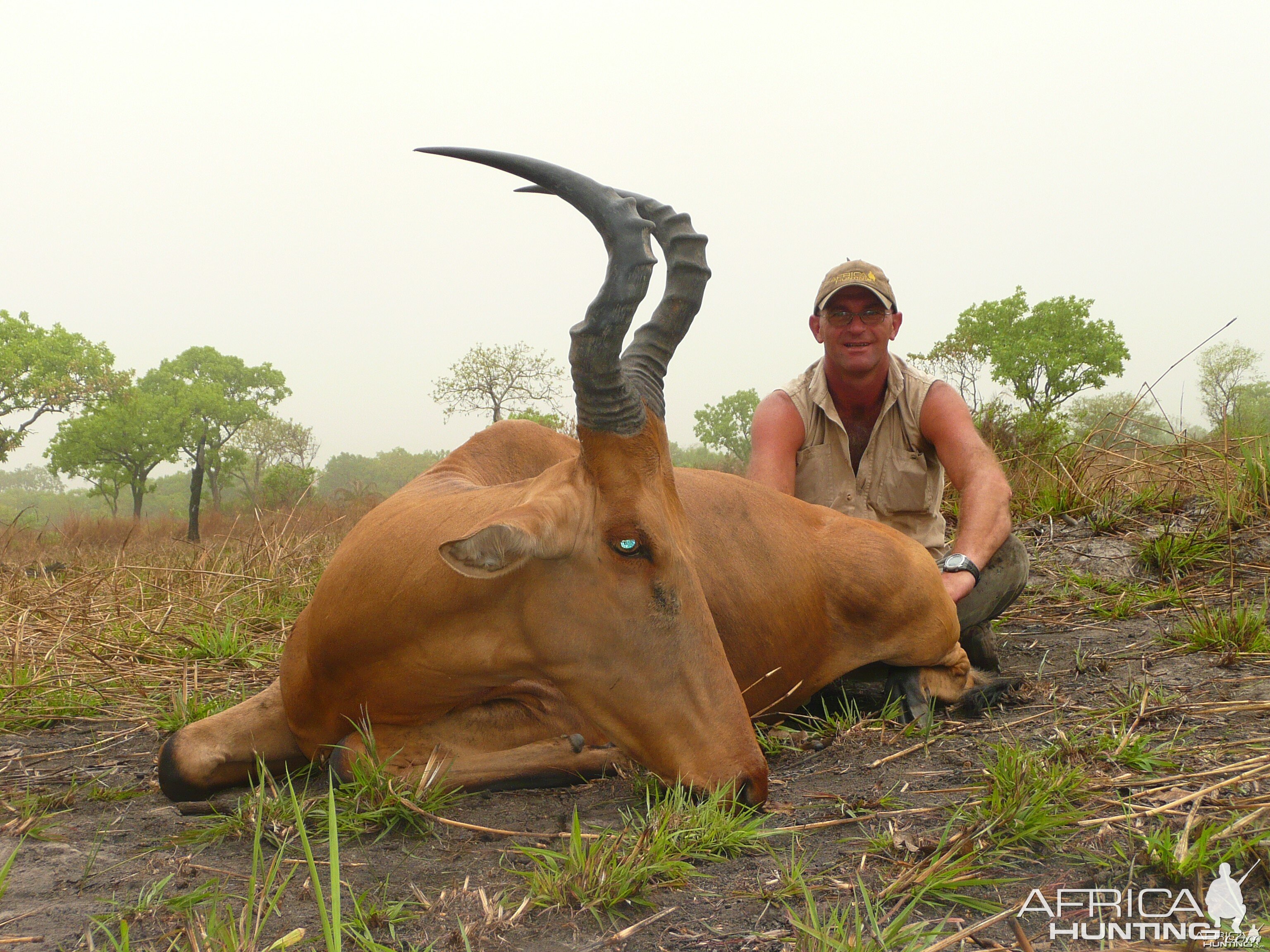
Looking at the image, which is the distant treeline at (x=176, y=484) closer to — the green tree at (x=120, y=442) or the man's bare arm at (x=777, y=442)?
the green tree at (x=120, y=442)

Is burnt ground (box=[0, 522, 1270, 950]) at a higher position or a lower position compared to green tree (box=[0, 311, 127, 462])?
lower

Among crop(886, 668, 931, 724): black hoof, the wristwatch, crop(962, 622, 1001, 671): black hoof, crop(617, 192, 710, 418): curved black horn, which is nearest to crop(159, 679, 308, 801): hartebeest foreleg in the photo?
crop(617, 192, 710, 418): curved black horn

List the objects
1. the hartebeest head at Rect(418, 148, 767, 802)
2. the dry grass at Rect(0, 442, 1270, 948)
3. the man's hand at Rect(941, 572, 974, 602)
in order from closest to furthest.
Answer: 1. the dry grass at Rect(0, 442, 1270, 948)
2. the hartebeest head at Rect(418, 148, 767, 802)
3. the man's hand at Rect(941, 572, 974, 602)

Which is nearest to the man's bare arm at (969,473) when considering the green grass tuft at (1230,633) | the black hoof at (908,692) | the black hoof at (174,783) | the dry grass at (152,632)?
the black hoof at (908,692)

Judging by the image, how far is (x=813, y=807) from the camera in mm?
2824

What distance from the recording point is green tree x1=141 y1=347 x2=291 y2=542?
53.9 metres

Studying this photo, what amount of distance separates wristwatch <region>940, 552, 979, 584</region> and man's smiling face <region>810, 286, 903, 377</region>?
136 cm

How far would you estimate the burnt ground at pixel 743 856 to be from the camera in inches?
81.4

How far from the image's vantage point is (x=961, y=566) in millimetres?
4922

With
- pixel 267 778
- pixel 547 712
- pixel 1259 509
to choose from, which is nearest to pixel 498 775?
pixel 547 712

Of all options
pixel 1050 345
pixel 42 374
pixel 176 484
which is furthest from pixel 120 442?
pixel 176 484

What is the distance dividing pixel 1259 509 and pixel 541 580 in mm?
5866

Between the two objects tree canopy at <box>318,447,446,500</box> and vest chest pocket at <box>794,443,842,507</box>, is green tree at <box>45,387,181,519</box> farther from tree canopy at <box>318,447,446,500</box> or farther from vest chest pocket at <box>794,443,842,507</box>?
vest chest pocket at <box>794,443,842,507</box>

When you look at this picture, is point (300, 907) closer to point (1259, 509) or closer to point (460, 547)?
point (460, 547)
